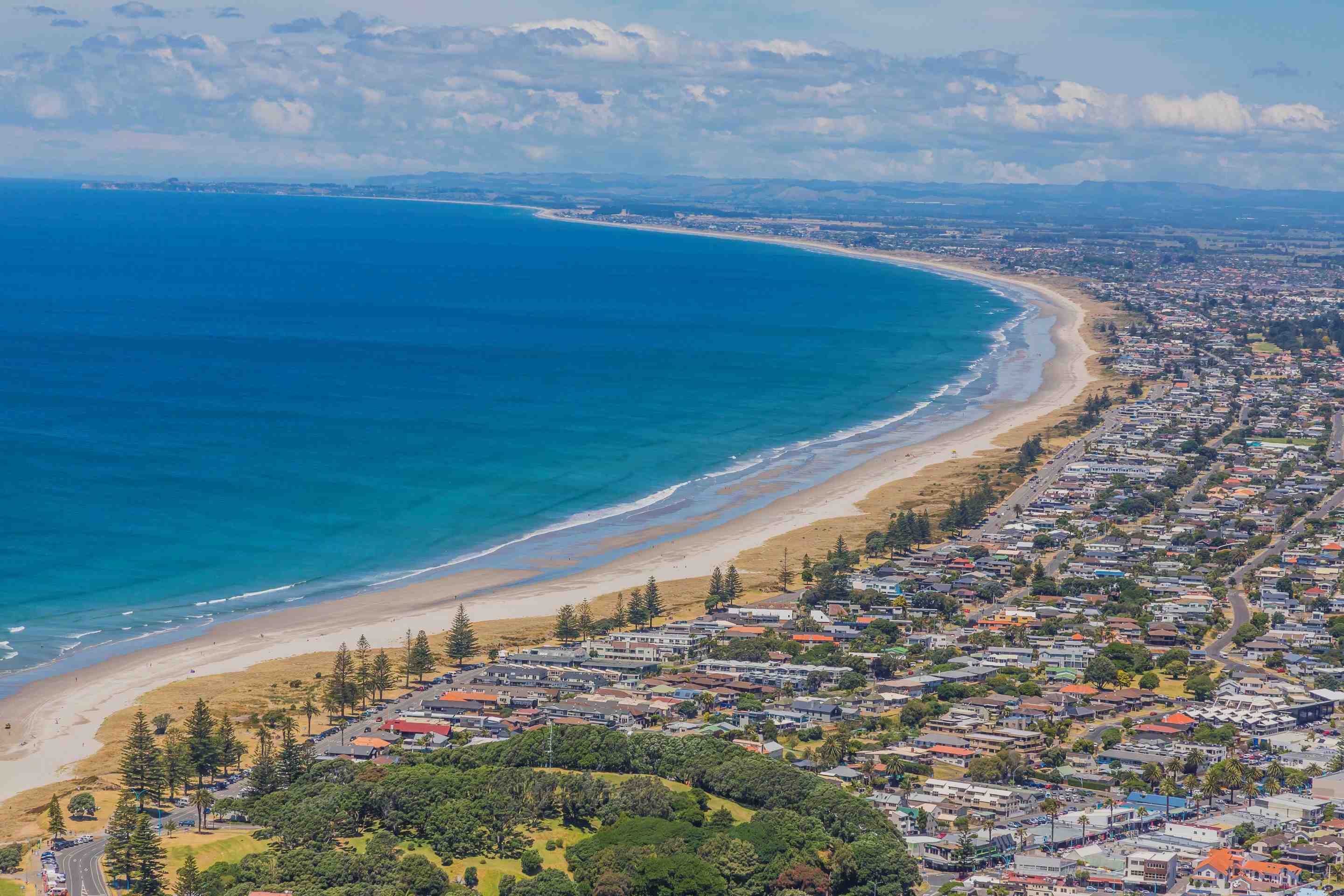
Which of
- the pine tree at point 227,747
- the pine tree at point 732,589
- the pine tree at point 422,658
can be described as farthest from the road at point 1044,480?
the pine tree at point 227,747

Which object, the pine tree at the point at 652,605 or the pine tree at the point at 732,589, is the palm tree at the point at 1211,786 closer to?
the pine tree at the point at 652,605

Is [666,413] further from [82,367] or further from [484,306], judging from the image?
[484,306]

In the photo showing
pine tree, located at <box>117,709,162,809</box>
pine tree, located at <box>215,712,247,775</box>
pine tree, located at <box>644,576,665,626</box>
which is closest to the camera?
pine tree, located at <box>117,709,162,809</box>

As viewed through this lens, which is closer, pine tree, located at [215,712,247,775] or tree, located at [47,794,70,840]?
tree, located at [47,794,70,840]

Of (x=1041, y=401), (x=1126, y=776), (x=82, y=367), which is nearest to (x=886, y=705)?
(x=1126, y=776)

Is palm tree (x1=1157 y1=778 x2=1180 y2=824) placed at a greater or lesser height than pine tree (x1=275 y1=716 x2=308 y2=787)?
lesser

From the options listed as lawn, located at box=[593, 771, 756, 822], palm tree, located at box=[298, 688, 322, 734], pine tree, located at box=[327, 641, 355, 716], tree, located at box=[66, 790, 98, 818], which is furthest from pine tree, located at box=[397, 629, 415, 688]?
tree, located at box=[66, 790, 98, 818]

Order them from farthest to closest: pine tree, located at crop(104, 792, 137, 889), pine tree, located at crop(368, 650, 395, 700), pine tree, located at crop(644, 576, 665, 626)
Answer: pine tree, located at crop(644, 576, 665, 626) < pine tree, located at crop(368, 650, 395, 700) < pine tree, located at crop(104, 792, 137, 889)

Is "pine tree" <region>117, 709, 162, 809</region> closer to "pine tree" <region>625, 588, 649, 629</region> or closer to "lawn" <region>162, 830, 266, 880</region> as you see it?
"lawn" <region>162, 830, 266, 880</region>
